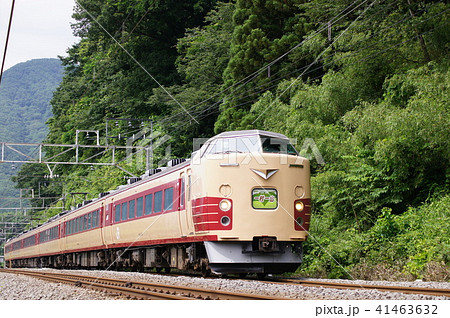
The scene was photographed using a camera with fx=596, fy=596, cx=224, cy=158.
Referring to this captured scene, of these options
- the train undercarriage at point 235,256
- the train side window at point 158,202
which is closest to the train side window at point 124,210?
the train undercarriage at point 235,256

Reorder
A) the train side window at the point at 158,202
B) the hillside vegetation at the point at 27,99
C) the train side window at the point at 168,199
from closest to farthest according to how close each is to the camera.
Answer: the train side window at the point at 168,199 → the train side window at the point at 158,202 → the hillside vegetation at the point at 27,99

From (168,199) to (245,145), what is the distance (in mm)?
2782

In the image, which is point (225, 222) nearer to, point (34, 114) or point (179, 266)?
point (179, 266)

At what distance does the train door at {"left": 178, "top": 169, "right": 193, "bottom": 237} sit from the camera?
12.4 meters

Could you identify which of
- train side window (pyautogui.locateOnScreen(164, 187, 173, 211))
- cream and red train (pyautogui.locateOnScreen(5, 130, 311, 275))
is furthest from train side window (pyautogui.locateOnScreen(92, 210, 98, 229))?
train side window (pyautogui.locateOnScreen(164, 187, 173, 211))

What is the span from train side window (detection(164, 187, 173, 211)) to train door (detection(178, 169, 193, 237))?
0.61 meters

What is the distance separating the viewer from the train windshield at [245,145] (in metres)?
11.9

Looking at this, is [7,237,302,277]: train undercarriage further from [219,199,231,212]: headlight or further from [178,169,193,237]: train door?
[219,199,231,212]: headlight

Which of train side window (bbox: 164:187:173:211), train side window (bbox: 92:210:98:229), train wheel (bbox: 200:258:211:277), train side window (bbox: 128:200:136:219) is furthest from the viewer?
train side window (bbox: 92:210:98:229)

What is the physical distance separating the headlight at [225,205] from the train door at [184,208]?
120 centimetres

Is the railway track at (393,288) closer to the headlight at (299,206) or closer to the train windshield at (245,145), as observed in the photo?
the headlight at (299,206)

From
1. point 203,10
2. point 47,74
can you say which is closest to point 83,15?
point 203,10

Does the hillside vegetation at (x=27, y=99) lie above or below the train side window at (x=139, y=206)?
above

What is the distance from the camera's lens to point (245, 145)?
12031 mm
